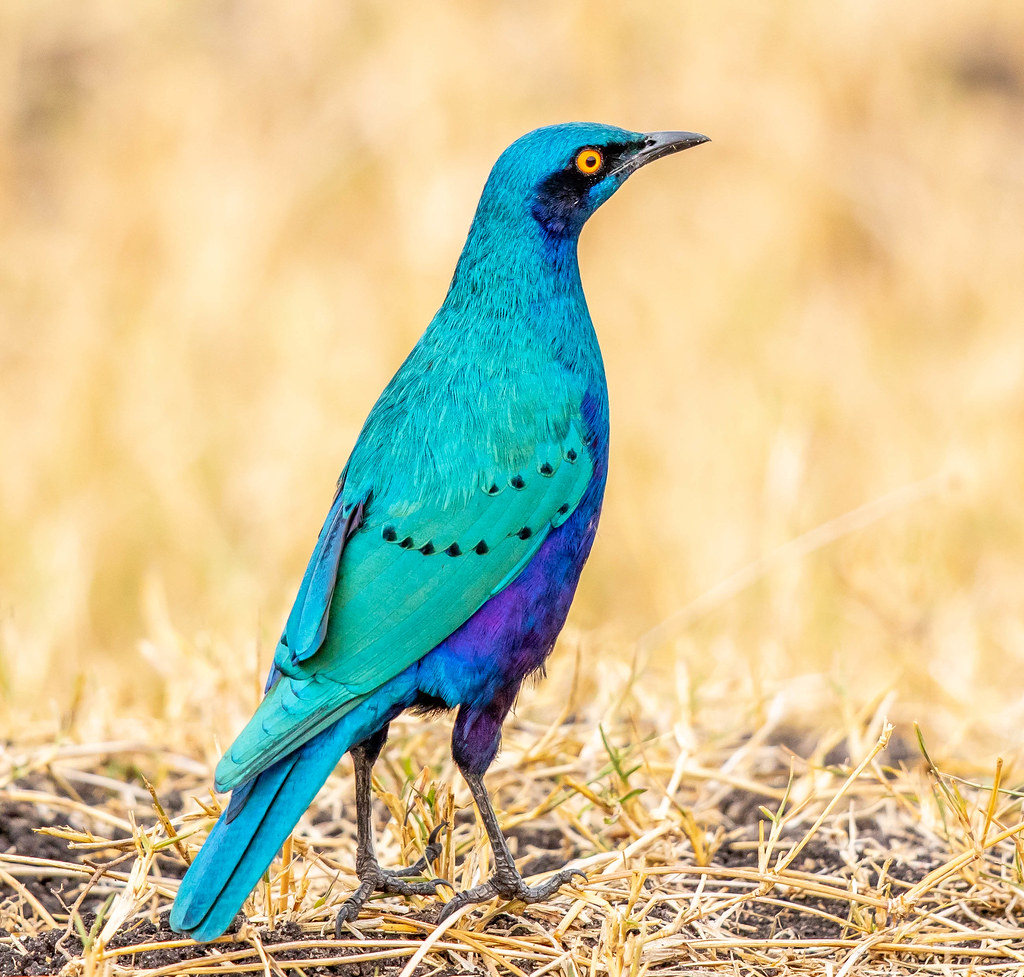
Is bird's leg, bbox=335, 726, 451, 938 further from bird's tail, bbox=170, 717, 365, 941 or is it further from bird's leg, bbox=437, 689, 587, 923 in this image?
bird's tail, bbox=170, 717, 365, 941

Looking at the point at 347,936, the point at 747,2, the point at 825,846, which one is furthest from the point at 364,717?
the point at 747,2

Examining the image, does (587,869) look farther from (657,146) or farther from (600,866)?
(657,146)

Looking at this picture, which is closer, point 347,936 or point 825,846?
point 347,936

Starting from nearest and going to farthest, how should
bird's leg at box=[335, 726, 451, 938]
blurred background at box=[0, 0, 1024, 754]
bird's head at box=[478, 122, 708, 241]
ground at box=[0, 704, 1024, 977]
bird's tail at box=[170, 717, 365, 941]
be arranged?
bird's tail at box=[170, 717, 365, 941] < ground at box=[0, 704, 1024, 977] < bird's leg at box=[335, 726, 451, 938] < bird's head at box=[478, 122, 708, 241] < blurred background at box=[0, 0, 1024, 754]

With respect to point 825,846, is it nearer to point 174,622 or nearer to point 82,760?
point 82,760

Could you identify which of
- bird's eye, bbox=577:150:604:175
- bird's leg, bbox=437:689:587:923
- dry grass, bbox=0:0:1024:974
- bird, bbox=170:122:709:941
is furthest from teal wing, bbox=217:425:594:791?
bird's eye, bbox=577:150:604:175

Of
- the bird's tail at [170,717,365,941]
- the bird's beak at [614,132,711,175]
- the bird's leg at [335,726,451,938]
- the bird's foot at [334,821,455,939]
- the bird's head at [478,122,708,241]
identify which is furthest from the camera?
the bird's beak at [614,132,711,175]

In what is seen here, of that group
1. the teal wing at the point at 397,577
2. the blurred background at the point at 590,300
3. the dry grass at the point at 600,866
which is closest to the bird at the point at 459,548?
the teal wing at the point at 397,577

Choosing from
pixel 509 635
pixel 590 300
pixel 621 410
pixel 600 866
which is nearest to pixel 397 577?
pixel 509 635
